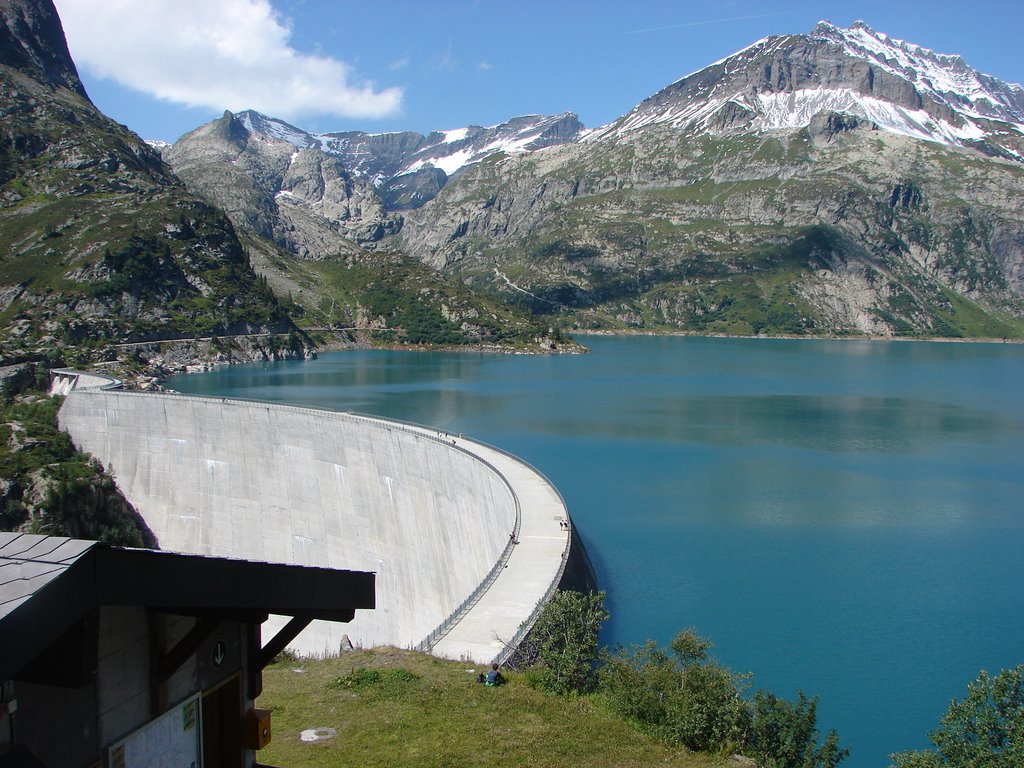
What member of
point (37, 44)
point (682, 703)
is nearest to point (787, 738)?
point (682, 703)

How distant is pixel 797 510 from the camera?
44.2 meters

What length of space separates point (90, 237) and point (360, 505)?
10291 cm

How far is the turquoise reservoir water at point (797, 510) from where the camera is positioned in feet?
87.8

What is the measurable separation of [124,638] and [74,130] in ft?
544

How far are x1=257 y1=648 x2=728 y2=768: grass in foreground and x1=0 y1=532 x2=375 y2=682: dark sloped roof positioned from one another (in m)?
6.26

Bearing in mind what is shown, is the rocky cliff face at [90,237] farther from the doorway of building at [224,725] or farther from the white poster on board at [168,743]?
the white poster on board at [168,743]

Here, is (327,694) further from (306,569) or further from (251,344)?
(251,344)

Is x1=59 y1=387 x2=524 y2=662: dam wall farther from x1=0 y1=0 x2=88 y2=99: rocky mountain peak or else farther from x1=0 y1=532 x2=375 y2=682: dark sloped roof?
x1=0 y1=0 x2=88 y2=99: rocky mountain peak

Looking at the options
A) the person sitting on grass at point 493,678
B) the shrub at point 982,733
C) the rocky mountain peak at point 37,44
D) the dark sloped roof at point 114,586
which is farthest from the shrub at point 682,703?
the rocky mountain peak at point 37,44

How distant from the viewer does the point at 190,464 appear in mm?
49000

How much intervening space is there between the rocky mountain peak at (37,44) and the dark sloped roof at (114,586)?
7192 inches

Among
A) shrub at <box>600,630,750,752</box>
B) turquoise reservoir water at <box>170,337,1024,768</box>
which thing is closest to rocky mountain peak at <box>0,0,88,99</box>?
turquoise reservoir water at <box>170,337,1024,768</box>

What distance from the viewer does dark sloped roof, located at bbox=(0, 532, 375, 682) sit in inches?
163

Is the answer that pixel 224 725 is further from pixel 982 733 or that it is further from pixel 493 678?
pixel 982 733
